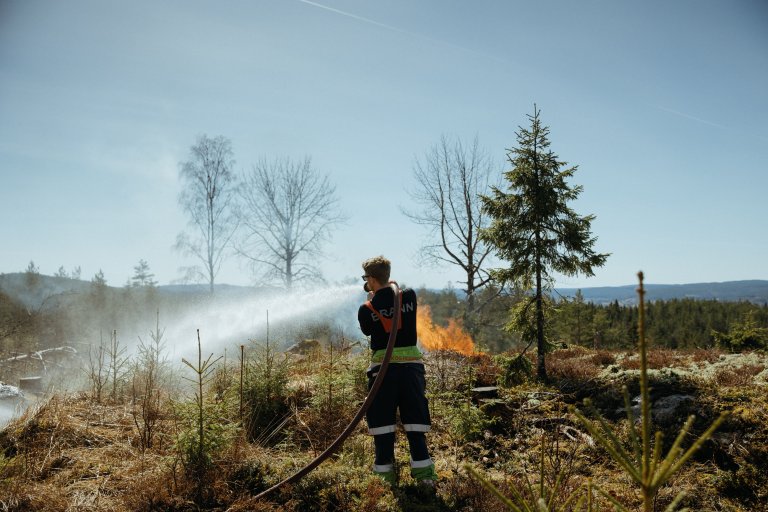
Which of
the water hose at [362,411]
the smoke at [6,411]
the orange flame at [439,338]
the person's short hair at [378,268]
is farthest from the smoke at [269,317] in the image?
the water hose at [362,411]

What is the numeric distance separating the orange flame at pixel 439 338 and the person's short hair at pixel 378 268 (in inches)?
255

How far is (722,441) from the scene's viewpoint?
553cm

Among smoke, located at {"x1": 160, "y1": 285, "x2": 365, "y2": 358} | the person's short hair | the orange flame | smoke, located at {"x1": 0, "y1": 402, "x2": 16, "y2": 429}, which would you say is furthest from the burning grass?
smoke, located at {"x1": 160, "y1": 285, "x2": 365, "y2": 358}

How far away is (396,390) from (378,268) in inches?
55.9

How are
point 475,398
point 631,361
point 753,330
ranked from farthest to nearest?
A: point 753,330 < point 631,361 < point 475,398

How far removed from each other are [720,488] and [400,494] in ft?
11.3

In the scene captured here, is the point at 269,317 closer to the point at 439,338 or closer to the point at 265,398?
the point at 439,338

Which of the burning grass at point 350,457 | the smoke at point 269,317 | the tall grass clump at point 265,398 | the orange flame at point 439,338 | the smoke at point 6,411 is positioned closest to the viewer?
the burning grass at point 350,457

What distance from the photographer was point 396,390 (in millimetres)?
5086

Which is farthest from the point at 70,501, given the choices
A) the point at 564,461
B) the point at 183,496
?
the point at 564,461

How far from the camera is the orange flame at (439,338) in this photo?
1302cm

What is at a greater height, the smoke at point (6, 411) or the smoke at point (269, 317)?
the smoke at point (269, 317)

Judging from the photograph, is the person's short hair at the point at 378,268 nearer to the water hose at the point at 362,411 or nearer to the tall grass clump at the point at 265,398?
the water hose at the point at 362,411

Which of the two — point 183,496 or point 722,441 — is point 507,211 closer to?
point 722,441
